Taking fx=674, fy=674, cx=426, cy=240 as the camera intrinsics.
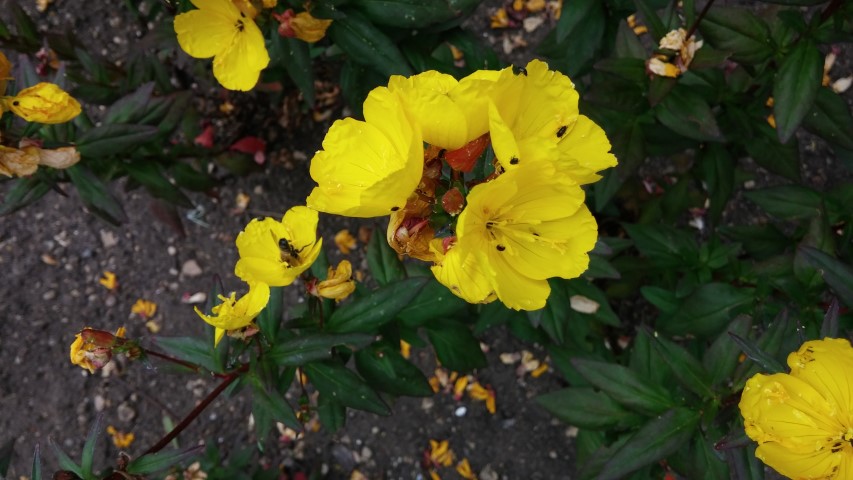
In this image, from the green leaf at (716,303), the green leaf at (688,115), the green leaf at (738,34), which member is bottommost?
the green leaf at (716,303)

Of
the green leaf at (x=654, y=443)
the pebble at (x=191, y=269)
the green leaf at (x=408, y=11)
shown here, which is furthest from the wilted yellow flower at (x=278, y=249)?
the pebble at (x=191, y=269)

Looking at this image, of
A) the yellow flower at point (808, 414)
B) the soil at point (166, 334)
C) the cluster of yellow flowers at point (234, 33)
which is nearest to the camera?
the yellow flower at point (808, 414)

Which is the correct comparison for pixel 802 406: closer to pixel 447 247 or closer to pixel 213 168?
pixel 447 247

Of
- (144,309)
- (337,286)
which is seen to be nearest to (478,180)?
(337,286)

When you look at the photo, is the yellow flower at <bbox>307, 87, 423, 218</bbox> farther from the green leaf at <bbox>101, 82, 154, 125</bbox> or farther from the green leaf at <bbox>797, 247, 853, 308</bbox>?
the green leaf at <bbox>101, 82, 154, 125</bbox>

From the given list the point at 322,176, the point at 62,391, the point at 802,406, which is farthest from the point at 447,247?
the point at 62,391

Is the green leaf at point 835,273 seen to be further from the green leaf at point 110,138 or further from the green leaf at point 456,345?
the green leaf at point 110,138
